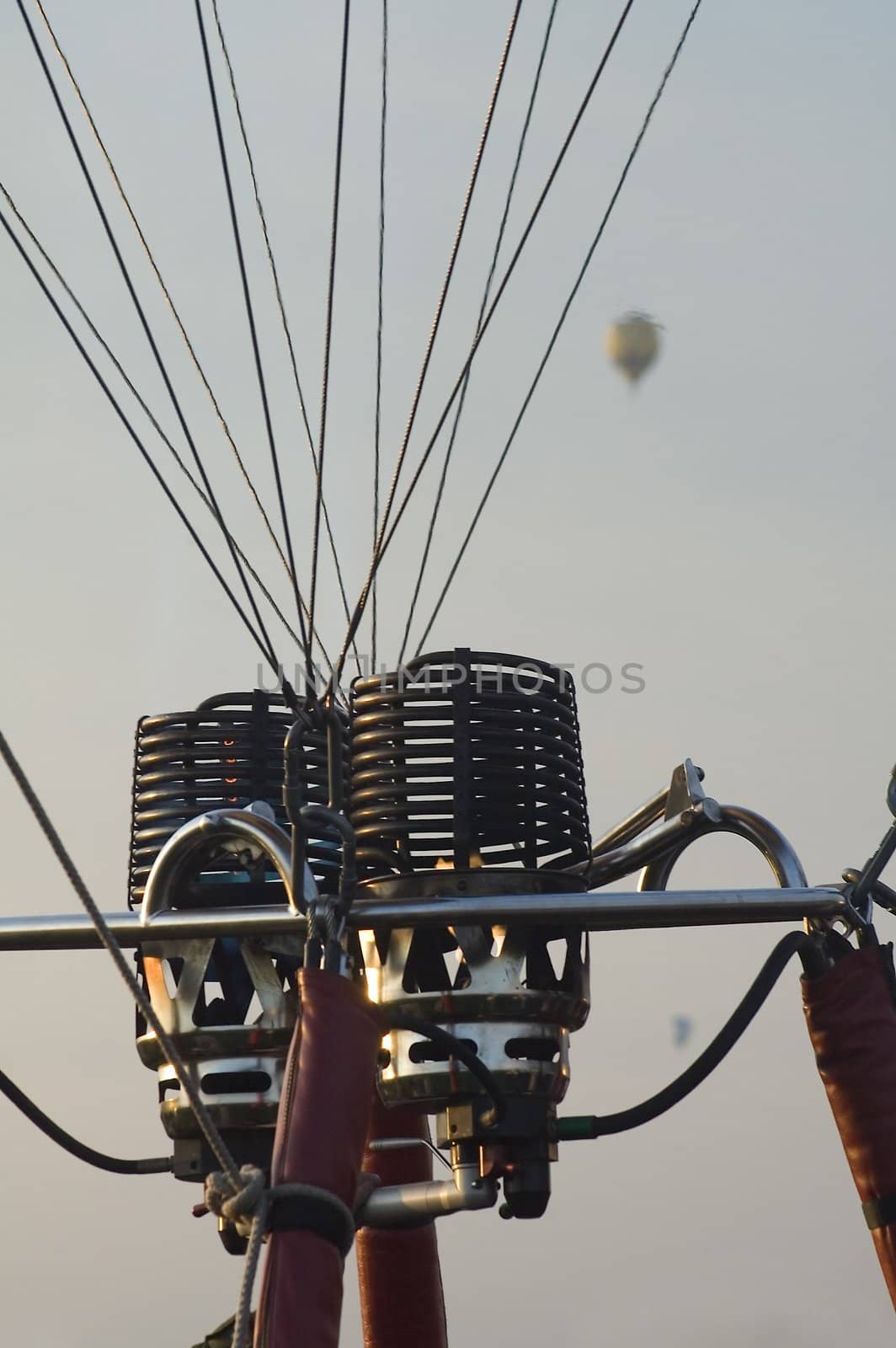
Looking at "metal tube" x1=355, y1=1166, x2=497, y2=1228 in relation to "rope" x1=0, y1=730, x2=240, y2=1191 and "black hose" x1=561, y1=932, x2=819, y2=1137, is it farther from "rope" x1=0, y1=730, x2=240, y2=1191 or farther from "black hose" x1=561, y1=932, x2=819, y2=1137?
"rope" x1=0, y1=730, x2=240, y2=1191

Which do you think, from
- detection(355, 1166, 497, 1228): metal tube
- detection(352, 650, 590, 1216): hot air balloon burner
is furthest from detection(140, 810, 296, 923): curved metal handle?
detection(355, 1166, 497, 1228): metal tube

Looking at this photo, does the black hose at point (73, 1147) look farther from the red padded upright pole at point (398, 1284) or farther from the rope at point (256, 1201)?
the rope at point (256, 1201)

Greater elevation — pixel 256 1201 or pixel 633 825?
pixel 633 825

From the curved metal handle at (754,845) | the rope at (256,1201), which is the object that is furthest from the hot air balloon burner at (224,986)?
the curved metal handle at (754,845)

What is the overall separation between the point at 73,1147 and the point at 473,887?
4.47 ft

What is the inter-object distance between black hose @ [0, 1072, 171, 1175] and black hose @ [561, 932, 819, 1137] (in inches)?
53.6

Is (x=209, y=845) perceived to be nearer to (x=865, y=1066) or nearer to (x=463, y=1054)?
(x=463, y=1054)

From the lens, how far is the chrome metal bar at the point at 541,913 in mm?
4238

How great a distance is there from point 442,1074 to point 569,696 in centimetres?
96

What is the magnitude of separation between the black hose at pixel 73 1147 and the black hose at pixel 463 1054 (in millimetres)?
1109

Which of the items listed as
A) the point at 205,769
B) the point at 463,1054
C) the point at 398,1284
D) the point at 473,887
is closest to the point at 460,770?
the point at 473,887

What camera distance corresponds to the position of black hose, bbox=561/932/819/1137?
4219 mm

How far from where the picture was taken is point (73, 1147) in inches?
195

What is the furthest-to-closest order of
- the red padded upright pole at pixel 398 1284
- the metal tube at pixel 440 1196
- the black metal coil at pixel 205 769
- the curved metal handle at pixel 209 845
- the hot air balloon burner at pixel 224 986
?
1. the red padded upright pole at pixel 398 1284
2. the black metal coil at pixel 205 769
3. the hot air balloon burner at pixel 224 986
4. the curved metal handle at pixel 209 845
5. the metal tube at pixel 440 1196
